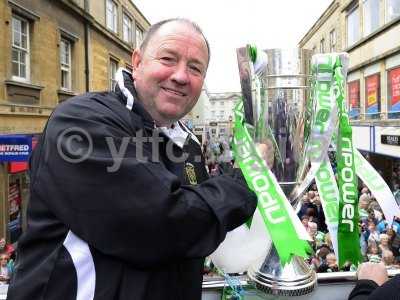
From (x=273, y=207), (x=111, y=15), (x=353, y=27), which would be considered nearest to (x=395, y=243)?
(x=273, y=207)

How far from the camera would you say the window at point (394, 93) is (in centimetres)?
1394

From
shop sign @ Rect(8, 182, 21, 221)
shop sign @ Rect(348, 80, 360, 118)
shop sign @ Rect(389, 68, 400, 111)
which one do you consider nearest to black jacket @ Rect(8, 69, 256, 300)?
shop sign @ Rect(8, 182, 21, 221)

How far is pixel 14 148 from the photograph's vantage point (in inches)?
340

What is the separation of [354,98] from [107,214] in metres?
20.3

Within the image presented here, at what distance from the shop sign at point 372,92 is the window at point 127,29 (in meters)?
11.8

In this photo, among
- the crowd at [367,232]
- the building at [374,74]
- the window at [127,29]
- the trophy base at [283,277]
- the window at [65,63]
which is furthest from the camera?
the window at [127,29]

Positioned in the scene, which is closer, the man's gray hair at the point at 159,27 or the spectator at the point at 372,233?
the man's gray hair at the point at 159,27

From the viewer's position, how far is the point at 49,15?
11453 mm

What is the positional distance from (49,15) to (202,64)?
1142 cm

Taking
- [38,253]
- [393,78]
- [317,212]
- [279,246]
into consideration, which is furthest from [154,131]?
[393,78]

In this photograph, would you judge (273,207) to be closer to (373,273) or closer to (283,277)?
(283,277)

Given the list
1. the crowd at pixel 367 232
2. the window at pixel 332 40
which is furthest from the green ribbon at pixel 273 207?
the window at pixel 332 40

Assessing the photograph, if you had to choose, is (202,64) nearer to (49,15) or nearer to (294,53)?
(294,53)
